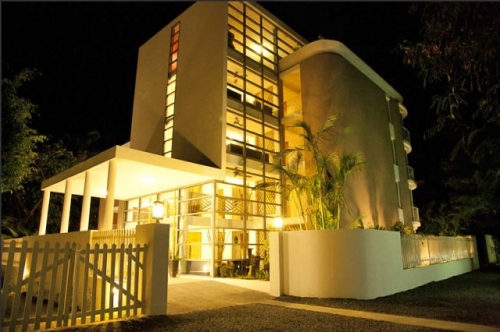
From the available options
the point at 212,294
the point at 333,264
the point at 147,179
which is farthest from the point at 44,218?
the point at 333,264

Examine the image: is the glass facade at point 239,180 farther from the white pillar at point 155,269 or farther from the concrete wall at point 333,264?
the white pillar at point 155,269

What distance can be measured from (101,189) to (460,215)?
20935 mm

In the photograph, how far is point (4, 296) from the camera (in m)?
5.20

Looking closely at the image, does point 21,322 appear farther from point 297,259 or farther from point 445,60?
point 445,60

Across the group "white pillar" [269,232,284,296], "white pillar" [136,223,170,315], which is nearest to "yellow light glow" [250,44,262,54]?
"white pillar" [269,232,284,296]

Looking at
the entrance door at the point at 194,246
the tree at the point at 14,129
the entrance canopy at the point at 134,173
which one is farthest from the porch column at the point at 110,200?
the tree at the point at 14,129

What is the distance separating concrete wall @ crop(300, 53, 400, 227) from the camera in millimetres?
17469

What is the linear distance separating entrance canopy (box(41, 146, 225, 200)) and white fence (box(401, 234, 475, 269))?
25.6 feet

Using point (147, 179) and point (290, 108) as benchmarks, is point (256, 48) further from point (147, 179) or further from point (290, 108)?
point (147, 179)

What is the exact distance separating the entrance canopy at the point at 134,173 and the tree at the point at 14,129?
167 cm

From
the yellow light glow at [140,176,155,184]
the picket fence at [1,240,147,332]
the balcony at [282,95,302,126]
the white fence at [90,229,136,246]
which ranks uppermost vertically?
the balcony at [282,95,302,126]

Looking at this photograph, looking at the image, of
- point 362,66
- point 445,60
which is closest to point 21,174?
point 445,60

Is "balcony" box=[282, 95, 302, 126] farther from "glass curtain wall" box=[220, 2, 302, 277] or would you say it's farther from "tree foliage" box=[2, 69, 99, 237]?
"tree foliage" box=[2, 69, 99, 237]

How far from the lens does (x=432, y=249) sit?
13266 millimetres
